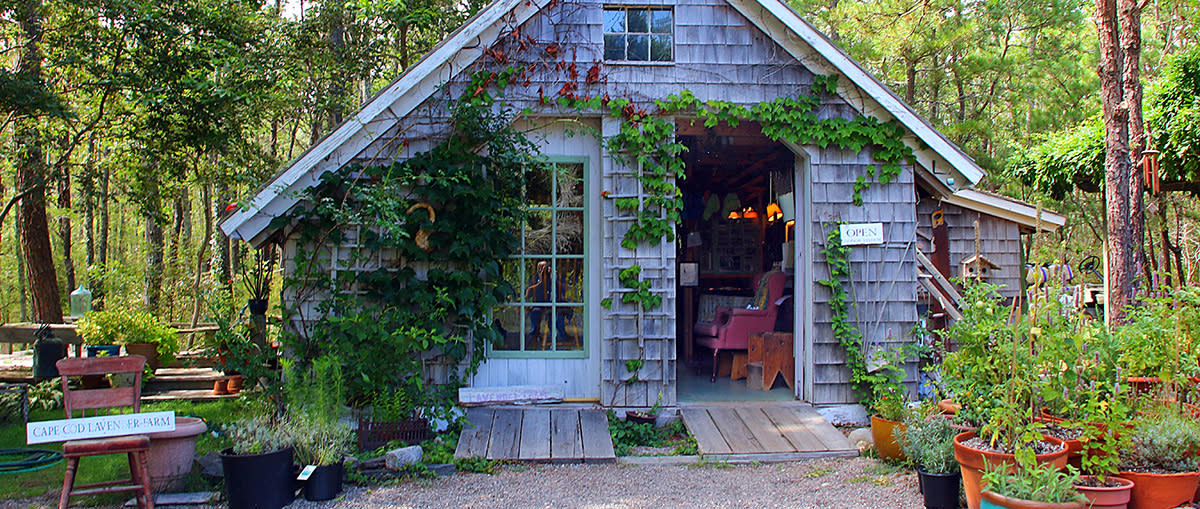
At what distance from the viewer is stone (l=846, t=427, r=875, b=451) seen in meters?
5.56

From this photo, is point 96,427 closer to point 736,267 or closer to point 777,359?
point 777,359

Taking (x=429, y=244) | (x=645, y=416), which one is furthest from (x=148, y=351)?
(x=645, y=416)

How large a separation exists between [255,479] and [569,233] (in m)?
3.10

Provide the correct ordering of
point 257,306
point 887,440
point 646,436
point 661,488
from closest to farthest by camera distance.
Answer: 1. point 661,488
2. point 887,440
3. point 646,436
4. point 257,306

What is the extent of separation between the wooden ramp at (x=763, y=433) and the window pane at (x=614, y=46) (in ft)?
9.72

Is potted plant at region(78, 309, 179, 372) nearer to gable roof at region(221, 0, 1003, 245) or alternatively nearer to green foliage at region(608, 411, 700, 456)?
gable roof at region(221, 0, 1003, 245)

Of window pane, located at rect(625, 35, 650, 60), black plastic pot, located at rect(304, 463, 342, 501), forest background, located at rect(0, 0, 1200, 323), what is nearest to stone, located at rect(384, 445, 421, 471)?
black plastic pot, located at rect(304, 463, 342, 501)

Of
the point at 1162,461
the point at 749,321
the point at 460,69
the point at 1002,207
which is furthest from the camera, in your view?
the point at 1002,207

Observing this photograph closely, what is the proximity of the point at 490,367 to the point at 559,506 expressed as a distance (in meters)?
2.05

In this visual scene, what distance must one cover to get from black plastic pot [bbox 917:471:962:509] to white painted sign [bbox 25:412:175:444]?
162 inches

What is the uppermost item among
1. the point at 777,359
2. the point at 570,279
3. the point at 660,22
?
the point at 660,22

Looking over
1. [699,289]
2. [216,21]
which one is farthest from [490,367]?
[216,21]

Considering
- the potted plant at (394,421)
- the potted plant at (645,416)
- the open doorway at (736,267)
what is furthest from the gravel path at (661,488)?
the open doorway at (736,267)

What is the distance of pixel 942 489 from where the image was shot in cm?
429
